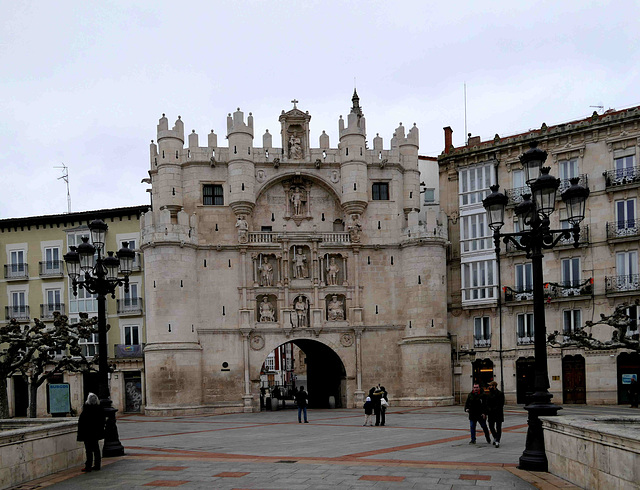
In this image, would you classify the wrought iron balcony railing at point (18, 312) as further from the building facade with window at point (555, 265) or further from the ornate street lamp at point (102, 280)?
the ornate street lamp at point (102, 280)

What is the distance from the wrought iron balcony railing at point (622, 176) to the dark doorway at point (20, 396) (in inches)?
1598

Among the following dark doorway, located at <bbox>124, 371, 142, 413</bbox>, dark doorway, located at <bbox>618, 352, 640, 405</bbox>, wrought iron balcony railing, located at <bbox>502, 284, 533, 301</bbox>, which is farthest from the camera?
dark doorway, located at <bbox>124, 371, 142, 413</bbox>

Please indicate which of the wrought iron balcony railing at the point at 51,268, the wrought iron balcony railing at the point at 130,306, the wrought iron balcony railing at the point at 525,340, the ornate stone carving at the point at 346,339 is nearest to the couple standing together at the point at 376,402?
the ornate stone carving at the point at 346,339

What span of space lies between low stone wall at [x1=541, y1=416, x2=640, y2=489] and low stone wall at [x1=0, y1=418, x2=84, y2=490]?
37.6ft

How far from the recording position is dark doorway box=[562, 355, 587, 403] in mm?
47375

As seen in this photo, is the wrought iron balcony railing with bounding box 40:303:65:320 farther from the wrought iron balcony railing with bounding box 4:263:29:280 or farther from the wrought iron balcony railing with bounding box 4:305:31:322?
the wrought iron balcony railing with bounding box 4:263:29:280

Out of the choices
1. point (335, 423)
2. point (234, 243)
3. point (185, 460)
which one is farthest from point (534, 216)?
point (234, 243)

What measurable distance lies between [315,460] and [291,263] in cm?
3214

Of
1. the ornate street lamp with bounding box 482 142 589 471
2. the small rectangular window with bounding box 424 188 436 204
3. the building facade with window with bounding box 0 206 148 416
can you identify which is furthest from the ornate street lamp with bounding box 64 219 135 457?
the small rectangular window with bounding box 424 188 436 204

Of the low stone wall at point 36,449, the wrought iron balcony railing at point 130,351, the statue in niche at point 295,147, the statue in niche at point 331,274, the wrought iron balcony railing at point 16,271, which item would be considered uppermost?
the statue in niche at point 295,147

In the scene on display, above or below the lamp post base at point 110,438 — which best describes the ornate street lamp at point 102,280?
above

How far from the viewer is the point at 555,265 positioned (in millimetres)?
49125

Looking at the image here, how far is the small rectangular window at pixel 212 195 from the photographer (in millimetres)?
52531

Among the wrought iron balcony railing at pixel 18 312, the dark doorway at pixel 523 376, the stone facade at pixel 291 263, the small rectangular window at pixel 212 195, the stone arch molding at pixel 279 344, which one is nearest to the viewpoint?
the dark doorway at pixel 523 376
